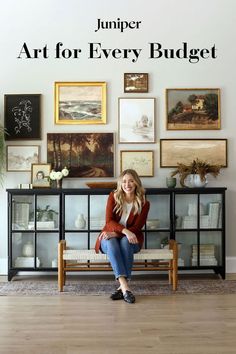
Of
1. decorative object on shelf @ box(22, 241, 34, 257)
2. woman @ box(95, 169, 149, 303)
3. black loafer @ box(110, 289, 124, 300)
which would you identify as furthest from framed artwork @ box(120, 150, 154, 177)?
black loafer @ box(110, 289, 124, 300)

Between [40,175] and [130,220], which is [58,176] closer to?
[40,175]

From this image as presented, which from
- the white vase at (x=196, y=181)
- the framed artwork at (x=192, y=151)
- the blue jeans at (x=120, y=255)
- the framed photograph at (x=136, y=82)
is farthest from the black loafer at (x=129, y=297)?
the framed photograph at (x=136, y=82)

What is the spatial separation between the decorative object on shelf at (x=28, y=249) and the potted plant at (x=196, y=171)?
1686 mm

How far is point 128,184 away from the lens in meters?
4.58

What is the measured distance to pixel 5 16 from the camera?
5.39m

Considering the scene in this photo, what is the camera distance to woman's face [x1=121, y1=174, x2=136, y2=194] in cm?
458

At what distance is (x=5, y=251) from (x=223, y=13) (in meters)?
3.51

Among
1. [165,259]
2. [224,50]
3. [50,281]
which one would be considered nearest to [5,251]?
[50,281]

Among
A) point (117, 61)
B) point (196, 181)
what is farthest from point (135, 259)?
point (117, 61)

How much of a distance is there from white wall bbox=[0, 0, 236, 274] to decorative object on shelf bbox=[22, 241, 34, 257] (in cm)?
40

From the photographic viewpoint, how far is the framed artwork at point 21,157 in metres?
5.38

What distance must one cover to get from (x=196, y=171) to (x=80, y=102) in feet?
4.75

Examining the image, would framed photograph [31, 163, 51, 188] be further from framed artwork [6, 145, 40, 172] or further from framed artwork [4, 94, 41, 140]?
framed artwork [4, 94, 41, 140]

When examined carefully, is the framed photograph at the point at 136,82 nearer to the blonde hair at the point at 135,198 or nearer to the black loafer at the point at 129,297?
the blonde hair at the point at 135,198
